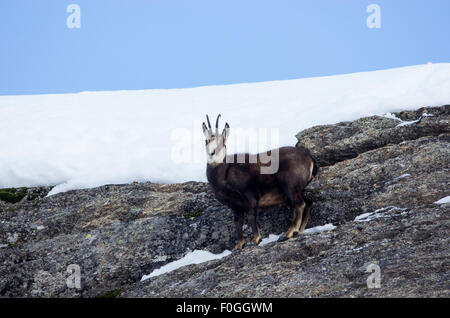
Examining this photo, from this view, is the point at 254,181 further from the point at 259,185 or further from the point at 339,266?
the point at 339,266

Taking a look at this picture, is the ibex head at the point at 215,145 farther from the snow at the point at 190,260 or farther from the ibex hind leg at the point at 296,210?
the snow at the point at 190,260

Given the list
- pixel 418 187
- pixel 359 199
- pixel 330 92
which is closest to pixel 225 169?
pixel 359 199

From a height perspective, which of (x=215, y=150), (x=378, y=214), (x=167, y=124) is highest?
(x=167, y=124)

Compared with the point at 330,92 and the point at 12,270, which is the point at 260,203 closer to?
the point at 12,270

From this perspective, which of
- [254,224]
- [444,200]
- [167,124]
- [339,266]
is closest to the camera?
[339,266]

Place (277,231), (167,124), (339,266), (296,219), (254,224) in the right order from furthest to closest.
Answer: (167,124) < (277,231) < (254,224) < (296,219) < (339,266)

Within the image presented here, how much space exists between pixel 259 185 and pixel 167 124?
31.8 ft

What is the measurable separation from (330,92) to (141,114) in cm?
863

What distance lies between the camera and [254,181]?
40.8 ft

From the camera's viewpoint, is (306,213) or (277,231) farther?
(277,231)

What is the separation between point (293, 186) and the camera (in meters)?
12.2

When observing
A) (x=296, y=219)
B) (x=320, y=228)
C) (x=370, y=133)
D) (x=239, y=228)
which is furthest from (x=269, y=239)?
(x=370, y=133)

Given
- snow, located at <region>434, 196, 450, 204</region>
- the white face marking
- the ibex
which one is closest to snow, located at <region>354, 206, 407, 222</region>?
snow, located at <region>434, 196, 450, 204</region>

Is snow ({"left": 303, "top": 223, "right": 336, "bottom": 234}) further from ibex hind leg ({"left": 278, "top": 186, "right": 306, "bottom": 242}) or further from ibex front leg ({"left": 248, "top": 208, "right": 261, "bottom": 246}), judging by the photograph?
ibex front leg ({"left": 248, "top": 208, "right": 261, "bottom": 246})
